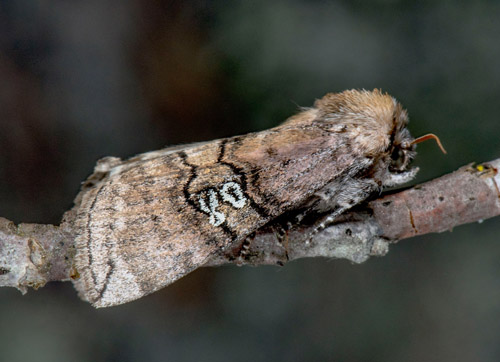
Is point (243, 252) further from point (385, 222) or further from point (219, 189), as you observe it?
point (385, 222)

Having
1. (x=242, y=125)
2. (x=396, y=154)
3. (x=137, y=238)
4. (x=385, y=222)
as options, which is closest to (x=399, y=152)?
(x=396, y=154)

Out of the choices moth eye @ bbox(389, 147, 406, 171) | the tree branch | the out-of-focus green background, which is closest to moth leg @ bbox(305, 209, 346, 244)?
the tree branch

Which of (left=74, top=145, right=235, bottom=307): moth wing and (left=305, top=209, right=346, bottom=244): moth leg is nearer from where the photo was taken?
(left=74, top=145, right=235, bottom=307): moth wing

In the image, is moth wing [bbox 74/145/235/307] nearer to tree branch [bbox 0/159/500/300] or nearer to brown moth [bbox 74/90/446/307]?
brown moth [bbox 74/90/446/307]

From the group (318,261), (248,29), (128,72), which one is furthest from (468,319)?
(128,72)

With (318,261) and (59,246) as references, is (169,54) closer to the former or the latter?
(59,246)

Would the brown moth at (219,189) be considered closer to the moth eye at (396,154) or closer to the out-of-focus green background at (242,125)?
the moth eye at (396,154)

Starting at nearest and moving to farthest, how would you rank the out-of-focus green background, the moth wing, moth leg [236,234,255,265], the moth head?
the moth wing → moth leg [236,234,255,265] → the moth head → the out-of-focus green background
